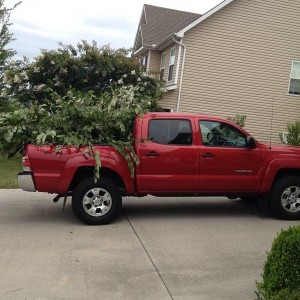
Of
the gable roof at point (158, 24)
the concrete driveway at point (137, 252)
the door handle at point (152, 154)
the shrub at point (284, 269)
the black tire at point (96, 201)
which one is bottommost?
the concrete driveway at point (137, 252)

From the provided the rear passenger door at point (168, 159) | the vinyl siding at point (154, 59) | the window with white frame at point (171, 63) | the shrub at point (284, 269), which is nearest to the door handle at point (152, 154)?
the rear passenger door at point (168, 159)

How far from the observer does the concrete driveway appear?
4352mm

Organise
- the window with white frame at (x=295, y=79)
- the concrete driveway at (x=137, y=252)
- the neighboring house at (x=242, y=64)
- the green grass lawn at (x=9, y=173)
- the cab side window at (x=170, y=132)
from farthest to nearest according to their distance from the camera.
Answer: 1. the window with white frame at (x=295, y=79)
2. the neighboring house at (x=242, y=64)
3. the green grass lawn at (x=9, y=173)
4. the cab side window at (x=170, y=132)
5. the concrete driveway at (x=137, y=252)

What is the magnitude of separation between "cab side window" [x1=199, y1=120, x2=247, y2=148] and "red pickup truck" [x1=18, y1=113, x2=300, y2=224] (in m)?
0.02

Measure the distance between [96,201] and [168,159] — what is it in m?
1.29

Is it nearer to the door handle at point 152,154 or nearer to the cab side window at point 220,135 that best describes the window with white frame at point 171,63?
the cab side window at point 220,135

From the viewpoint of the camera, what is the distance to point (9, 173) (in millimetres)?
11992

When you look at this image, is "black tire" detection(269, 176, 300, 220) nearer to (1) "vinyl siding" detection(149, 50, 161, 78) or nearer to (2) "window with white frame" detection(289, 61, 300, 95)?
(2) "window with white frame" detection(289, 61, 300, 95)

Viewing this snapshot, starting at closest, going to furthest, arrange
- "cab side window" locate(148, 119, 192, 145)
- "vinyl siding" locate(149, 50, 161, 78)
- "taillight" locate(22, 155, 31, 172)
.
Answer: "taillight" locate(22, 155, 31, 172) < "cab side window" locate(148, 119, 192, 145) < "vinyl siding" locate(149, 50, 161, 78)

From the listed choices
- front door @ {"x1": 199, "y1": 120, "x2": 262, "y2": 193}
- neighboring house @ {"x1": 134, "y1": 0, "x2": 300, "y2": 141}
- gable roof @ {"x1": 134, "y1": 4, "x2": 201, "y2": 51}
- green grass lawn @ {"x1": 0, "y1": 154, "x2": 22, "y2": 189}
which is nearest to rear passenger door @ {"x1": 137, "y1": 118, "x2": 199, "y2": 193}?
front door @ {"x1": 199, "y1": 120, "x2": 262, "y2": 193}

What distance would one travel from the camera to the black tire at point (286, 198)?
24.0ft

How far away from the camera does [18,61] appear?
15703 millimetres

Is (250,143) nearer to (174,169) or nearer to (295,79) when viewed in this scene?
(174,169)

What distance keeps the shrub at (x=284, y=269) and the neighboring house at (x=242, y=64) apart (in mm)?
13896
